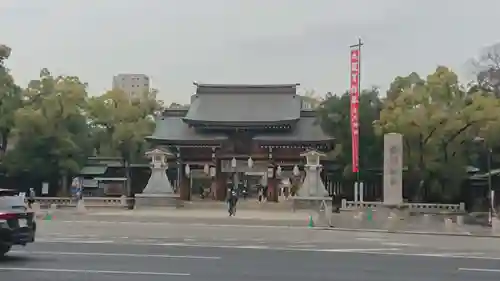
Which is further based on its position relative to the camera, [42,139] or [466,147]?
[42,139]

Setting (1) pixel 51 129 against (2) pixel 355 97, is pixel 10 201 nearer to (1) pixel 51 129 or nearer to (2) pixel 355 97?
(2) pixel 355 97

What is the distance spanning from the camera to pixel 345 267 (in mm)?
13297

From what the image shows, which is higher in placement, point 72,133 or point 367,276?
point 72,133

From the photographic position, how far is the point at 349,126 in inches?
1956

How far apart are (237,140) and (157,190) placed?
9928 millimetres

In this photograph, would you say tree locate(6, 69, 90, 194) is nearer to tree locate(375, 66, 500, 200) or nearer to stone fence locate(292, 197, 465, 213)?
stone fence locate(292, 197, 465, 213)

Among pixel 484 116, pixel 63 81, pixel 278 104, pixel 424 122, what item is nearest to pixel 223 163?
pixel 278 104

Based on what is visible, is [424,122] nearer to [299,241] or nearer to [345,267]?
[299,241]

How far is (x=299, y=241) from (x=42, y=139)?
32047 millimetres

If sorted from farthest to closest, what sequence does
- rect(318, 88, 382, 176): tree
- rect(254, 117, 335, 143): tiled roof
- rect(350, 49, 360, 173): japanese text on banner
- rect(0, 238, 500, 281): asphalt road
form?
rect(254, 117, 335, 143): tiled roof < rect(318, 88, 382, 176): tree < rect(350, 49, 360, 173): japanese text on banner < rect(0, 238, 500, 281): asphalt road

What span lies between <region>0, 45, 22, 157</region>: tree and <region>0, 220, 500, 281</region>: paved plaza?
30593mm

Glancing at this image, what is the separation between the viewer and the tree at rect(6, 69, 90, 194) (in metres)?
47.5

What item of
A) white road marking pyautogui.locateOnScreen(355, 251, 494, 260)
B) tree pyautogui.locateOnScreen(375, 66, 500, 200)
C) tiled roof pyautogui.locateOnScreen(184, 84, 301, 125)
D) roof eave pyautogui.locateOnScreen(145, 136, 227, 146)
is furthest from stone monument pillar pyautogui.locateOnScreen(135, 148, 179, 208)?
white road marking pyautogui.locateOnScreen(355, 251, 494, 260)

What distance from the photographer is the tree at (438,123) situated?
42344 mm
